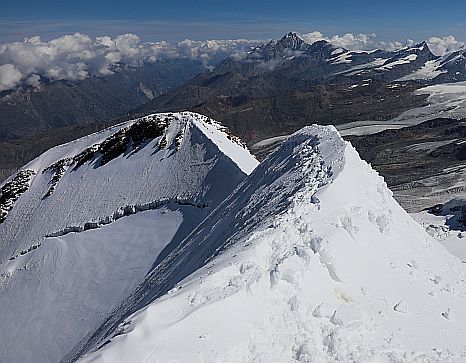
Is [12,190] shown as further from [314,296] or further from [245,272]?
[314,296]

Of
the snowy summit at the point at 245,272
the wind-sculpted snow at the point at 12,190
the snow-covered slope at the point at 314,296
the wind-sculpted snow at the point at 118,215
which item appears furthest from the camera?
the wind-sculpted snow at the point at 12,190

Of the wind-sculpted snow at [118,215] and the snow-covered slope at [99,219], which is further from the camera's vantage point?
the wind-sculpted snow at [118,215]

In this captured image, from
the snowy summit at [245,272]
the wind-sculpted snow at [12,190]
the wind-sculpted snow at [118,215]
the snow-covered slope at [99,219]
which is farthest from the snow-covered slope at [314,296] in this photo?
the wind-sculpted snow at [12,190]

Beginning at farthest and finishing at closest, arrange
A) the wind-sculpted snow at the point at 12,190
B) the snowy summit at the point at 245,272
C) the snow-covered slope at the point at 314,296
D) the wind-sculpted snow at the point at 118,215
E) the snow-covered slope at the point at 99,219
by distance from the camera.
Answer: the wind-sculpted snow at the point at 12,190 < the wind-sculpted snow at the point at 118,215 < the snow-covered slope at the point at 99,219 < the snowy summit at the point at 245,272 < the snow-covered slope at the point at 314,296

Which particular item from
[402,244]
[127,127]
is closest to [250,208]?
[402,244]

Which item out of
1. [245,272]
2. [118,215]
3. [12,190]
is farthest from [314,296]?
[12,190]

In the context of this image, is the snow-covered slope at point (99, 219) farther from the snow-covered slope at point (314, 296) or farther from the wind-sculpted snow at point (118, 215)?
the snow-covered slope at point (314, 296)

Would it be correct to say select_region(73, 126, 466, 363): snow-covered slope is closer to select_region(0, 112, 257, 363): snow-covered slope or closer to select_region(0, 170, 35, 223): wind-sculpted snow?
select_region(0, 112, 257, 363): snow-covered slope
